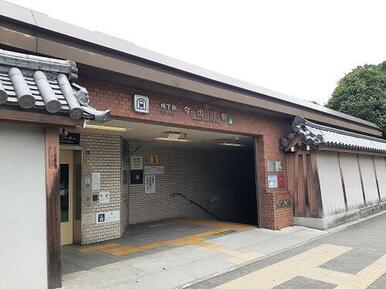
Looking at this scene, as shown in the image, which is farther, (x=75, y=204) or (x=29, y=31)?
(x=75, y=204)

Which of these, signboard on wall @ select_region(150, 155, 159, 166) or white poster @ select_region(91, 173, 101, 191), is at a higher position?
signboard on wall @ select_region(150, 155, 159, 166)

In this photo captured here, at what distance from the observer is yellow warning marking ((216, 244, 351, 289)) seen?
6.05 metres

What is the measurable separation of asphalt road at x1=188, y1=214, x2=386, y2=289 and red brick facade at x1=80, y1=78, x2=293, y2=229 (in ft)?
6.57

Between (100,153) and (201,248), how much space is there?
3.72m

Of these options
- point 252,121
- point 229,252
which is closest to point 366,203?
point 252,121

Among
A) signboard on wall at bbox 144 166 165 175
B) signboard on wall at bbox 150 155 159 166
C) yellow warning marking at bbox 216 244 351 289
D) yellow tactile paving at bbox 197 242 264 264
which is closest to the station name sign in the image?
yellow tactile paving at bbox 197 242 264 264

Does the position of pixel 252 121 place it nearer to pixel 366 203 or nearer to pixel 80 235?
pixel 80 235

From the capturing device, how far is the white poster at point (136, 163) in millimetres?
12406

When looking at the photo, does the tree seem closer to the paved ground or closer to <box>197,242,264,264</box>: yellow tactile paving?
the paved ground

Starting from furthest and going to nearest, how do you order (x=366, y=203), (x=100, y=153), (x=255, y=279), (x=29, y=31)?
1. (x=366, y=203)
2. (x=100, y=153)
3. (x=255, y=279)
4. (x=29, y=31)

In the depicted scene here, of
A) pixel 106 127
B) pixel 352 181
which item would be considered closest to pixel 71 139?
pixel 106 127

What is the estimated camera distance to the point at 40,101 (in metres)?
4.82

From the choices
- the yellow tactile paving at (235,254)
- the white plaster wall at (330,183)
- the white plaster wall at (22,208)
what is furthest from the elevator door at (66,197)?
the white plaster wall at (330,183)

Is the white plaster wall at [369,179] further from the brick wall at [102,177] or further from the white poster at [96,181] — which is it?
the white poster at [96,181]
